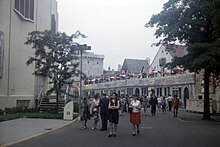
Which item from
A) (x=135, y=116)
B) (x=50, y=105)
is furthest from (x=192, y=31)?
(x=50, y=105)

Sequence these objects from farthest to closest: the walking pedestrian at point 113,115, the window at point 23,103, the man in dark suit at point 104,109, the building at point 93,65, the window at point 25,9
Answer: the building at point 93,65
the window at point 23,103
the window at point 25,9
the man in dark suit at point 104,109
the walking pedestrian at point 113,115

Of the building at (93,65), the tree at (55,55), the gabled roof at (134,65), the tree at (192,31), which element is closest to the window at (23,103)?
the tree at (55,55)

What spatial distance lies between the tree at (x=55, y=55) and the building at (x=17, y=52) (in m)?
1.95

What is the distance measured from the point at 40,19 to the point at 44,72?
34.1 ft

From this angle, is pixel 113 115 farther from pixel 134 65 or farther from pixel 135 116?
pixel 134 65

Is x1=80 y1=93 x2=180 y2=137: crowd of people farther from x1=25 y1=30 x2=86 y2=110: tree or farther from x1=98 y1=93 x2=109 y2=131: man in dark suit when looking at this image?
x1=25 y1=30 x2=86 y2=110: tree

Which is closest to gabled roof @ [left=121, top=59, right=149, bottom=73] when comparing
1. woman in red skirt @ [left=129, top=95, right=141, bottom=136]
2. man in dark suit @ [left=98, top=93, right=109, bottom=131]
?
man in dark suit @ [left=98, top=93, right=109, bottom=131]

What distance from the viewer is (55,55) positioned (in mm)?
27828

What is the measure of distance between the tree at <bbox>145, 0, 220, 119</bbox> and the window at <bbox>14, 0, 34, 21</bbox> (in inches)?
424

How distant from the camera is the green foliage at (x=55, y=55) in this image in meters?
27.6

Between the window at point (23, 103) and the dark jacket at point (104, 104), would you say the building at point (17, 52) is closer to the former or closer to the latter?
the window at point (23, 103)

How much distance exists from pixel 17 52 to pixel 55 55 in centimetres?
495

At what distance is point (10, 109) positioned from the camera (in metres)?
26.9

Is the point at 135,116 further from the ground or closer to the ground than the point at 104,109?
closer to the ground
